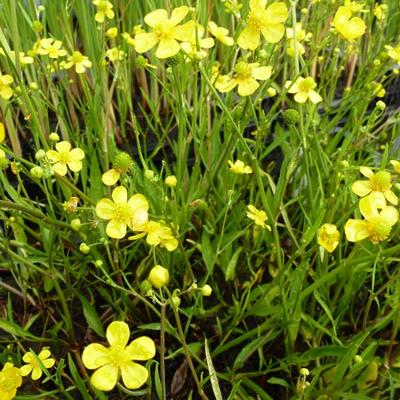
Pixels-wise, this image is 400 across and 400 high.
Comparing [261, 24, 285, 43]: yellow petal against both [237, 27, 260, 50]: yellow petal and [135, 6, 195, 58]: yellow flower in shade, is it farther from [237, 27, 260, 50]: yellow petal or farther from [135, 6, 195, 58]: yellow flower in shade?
[135, 6, 195, 58]: yellow flower in shade

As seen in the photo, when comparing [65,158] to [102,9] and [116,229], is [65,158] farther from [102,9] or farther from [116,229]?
[102,9]

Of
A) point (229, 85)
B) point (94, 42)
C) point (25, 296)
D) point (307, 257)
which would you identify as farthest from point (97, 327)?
point (94, 42)

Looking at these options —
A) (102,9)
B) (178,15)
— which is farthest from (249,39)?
(102,9)

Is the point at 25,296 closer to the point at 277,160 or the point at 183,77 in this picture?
the point at 183,77

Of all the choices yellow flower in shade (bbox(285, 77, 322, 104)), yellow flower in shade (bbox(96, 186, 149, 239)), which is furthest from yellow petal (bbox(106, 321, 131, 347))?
yellow flower in shade (bbox(285, 77, 322, 104))

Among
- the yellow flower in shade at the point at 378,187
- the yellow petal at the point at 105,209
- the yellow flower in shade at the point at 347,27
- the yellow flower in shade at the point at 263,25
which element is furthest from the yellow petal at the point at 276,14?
the yellow petal at the point at 105,209

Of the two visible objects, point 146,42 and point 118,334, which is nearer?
point 118,334
